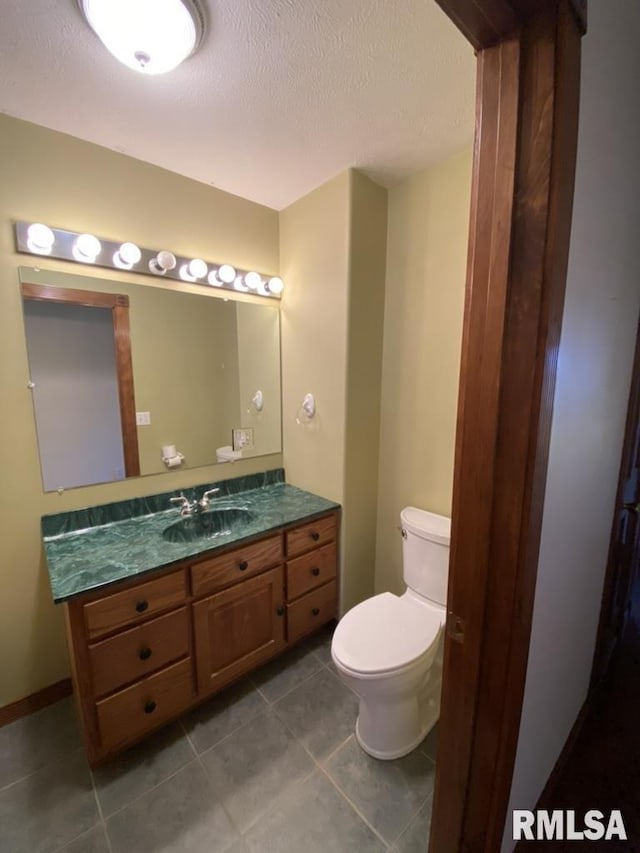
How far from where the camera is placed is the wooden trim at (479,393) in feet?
2.06

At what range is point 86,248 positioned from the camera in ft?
5.05

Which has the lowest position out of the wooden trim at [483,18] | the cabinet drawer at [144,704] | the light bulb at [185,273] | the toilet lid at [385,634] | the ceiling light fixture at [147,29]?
the cabinet drawer at [144,704]

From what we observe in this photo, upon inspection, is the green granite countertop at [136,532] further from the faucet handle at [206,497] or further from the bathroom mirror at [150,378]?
the bathroom mirror at [150,378]

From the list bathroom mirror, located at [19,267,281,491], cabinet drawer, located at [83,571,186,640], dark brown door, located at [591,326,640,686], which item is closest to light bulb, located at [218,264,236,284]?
bathroom mirror, located at [19,267,281,491]

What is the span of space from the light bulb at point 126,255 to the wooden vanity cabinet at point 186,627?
1.37 metres

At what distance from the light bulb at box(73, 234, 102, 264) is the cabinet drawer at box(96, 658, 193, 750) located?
1749 mm

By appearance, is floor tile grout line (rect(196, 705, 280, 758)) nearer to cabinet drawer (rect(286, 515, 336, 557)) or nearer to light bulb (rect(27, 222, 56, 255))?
cabinet drawer (rect(286, 515, 336, 557))

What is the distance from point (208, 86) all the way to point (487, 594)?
1739mm

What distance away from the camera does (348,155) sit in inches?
63.7

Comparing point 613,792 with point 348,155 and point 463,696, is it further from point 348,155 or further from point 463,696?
point 348,155

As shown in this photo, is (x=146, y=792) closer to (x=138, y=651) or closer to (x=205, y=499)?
(x=138, y=651)

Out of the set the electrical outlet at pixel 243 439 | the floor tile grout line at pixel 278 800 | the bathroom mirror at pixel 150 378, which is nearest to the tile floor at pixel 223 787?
the floor tile grout line at pixel 278 800

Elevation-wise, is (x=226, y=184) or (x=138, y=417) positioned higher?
(x=226, y=184)

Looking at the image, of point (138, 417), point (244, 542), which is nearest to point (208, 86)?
point (138, 417)
